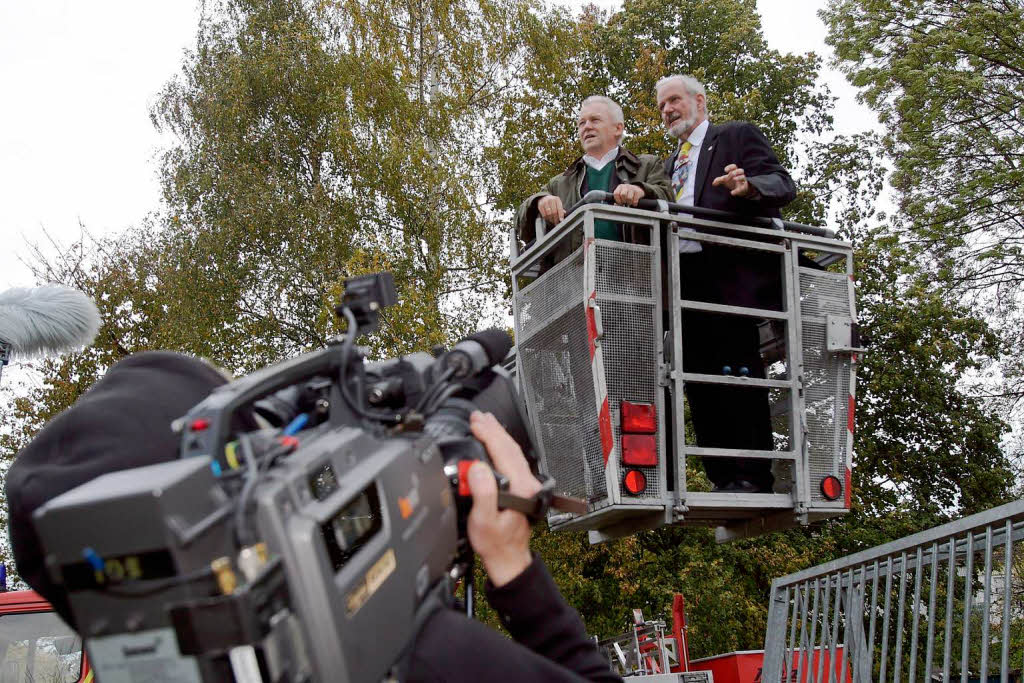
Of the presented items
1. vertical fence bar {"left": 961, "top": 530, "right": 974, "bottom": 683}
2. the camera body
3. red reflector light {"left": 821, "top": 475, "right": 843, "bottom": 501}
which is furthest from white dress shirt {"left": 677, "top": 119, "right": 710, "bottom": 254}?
the camera body

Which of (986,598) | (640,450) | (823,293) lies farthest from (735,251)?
(986,598)

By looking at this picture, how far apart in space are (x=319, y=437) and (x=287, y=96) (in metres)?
21.7

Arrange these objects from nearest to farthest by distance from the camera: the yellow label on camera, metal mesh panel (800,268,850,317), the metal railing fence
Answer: the yellow label on camera → the metal railing fence → metal mesh panel (800,268,850,317)

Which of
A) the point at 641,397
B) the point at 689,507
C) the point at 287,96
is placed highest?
the point at 287,96

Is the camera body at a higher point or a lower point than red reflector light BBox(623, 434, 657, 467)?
higher

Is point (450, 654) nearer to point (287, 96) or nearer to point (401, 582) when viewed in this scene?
point (401, 582)

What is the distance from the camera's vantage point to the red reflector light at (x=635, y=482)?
4750mm

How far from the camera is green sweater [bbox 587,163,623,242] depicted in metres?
4.96

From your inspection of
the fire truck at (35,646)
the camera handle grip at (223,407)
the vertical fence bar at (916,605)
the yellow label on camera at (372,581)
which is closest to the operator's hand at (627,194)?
the vertical fence bar at (916,605)

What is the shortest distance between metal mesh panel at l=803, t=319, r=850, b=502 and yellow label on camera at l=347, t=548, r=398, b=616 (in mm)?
4129

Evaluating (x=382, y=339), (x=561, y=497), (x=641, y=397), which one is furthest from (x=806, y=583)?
(x=382, y=339)

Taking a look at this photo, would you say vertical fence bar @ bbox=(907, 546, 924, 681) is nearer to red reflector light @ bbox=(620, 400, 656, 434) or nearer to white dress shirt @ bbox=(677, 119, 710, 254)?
red reflector light @ bbox=(620, 400, 656, 434)

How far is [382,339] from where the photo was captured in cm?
1684

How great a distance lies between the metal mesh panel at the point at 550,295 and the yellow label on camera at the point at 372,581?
363 centimetres
